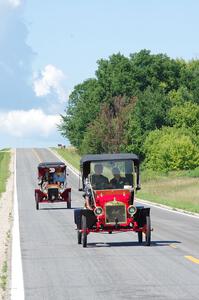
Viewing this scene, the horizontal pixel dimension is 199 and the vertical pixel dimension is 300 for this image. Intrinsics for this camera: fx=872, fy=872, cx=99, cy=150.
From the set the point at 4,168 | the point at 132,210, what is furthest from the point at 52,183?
the point at 4,168

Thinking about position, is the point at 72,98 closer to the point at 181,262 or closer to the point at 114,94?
the point at 114,94

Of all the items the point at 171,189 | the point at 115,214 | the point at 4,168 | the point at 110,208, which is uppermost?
the point at 4,168

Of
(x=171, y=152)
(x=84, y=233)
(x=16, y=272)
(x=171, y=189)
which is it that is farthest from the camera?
(x=171, y=152)

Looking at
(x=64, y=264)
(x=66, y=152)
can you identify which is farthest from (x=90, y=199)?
(x=66, y=152)

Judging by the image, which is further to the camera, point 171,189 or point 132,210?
point 171,189

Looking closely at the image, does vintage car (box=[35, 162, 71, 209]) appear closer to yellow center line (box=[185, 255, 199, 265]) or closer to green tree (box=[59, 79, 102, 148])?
yellow center line (box=[185, 255, 199, 265])

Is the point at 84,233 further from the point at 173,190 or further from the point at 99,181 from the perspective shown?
the point at 173,190

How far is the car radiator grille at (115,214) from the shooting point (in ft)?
67.9

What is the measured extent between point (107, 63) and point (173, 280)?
115205 mm

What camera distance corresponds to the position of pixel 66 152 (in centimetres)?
14225

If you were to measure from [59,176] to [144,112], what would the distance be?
6830 centimetres

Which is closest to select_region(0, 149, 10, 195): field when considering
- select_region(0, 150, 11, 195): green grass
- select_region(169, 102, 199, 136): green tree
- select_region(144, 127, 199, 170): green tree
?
select_region(0, 150, 11, 195): green grass

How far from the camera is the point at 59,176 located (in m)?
A: 46.5

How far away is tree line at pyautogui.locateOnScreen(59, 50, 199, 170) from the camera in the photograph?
105 meters
